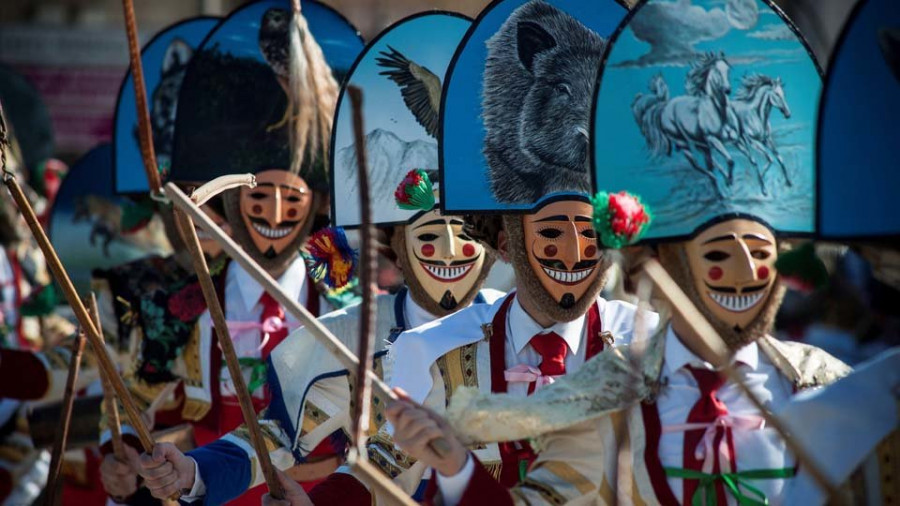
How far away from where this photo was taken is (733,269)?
10.9 ft

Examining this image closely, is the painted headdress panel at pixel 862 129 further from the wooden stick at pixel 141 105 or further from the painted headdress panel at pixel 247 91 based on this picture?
the painted headdress panel at pixel 247 91

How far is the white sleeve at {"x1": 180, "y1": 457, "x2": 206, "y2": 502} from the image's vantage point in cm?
416

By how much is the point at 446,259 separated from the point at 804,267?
1.65m

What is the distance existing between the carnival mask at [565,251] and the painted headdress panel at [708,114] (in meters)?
0.52

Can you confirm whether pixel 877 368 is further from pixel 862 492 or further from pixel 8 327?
pixel 8 327

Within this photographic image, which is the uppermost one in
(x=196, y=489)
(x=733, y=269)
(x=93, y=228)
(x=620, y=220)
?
(x=620, y=220)

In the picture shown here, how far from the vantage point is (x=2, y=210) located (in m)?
8.75

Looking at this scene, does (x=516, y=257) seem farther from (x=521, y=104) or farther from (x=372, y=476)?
(x=372, y=476)

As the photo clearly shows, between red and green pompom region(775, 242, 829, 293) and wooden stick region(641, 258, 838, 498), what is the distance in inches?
8.7

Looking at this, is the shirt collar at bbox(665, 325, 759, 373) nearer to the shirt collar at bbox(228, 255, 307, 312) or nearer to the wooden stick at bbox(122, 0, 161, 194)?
the wooden stick at bbox(122, 0, 161, 194)

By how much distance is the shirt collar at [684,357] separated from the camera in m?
3.36

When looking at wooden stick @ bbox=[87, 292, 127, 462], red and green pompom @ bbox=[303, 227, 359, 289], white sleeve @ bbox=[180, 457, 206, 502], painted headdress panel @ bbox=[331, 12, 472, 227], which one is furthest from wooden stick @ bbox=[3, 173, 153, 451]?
painted headdress panel @ bbox=[331, 12, 472, 227]

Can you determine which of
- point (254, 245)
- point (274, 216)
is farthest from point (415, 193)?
point (254, 245)

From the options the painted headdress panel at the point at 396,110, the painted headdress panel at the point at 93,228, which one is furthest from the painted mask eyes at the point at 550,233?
the painted headdress panel at the point at 93,228
